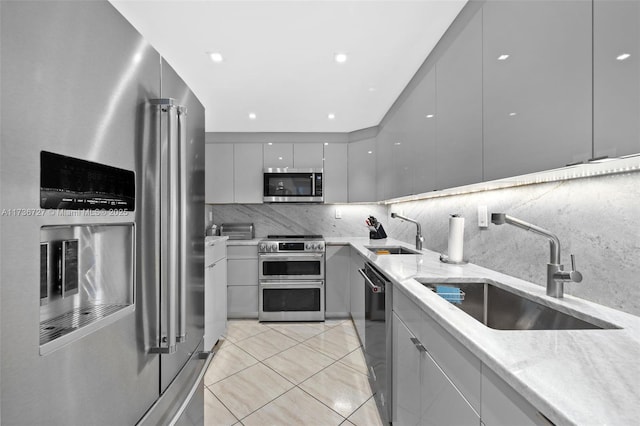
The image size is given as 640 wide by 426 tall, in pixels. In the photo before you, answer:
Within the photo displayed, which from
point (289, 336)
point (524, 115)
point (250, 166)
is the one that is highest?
point (250, 166)

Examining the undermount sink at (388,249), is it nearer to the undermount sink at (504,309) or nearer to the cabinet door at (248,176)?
the undermount sink at (504,309)

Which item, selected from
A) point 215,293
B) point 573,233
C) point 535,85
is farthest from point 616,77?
point 215,293

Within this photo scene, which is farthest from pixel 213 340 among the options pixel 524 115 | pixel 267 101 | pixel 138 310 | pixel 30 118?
pixel 524 115

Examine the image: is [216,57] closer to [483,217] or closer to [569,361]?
[483,217]

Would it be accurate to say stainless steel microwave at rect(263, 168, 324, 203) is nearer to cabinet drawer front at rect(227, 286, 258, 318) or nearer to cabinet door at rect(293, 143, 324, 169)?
cabinet door at rect(293, 143, 324, 169)

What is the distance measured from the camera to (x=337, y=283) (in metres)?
3.31

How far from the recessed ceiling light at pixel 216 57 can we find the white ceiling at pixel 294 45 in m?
0.03

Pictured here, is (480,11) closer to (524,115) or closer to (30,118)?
(524,115)

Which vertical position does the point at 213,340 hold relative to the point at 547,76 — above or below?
below

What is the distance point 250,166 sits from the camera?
360cm

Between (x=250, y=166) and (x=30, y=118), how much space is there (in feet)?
10.6

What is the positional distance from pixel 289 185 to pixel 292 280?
3.95 ft

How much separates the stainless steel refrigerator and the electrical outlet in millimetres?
1635

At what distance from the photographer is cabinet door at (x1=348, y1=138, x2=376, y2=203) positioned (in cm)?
352
